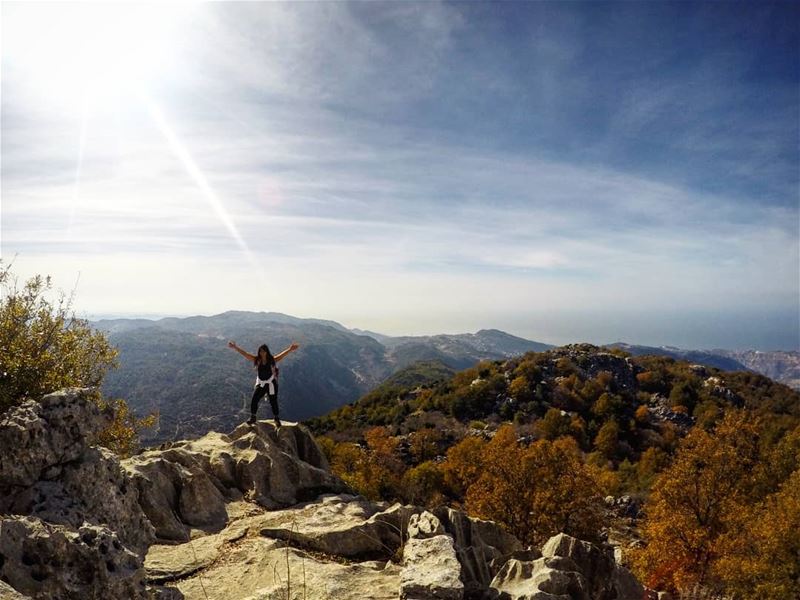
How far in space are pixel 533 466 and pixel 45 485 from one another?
4395cm

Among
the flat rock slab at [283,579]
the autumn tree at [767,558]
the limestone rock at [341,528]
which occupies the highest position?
the flat rock slab at [283,579]

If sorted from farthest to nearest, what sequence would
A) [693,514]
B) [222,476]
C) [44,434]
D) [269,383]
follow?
[693,514] → [269,383] → [222,476] → [44,434]

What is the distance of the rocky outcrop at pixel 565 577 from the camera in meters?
11.9

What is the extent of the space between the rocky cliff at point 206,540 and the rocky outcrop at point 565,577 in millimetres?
45

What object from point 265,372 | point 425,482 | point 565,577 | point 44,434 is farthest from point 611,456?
point 44,434

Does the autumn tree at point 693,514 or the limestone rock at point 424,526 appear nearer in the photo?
the limestone rock at point 424,526

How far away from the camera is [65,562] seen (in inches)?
313

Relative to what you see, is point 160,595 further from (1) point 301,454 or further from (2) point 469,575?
(1) point 301,454

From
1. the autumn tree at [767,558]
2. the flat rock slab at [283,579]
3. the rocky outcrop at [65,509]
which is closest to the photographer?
the rocky outcrop at [65,509]

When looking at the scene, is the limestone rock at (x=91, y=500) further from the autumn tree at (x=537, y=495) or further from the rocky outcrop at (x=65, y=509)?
the autumn tree at (x=537, y=495)

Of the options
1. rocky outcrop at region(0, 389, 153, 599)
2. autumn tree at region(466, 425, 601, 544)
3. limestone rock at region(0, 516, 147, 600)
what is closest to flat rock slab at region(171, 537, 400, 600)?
rocky outcrop at region(0, 389, 153, 599)

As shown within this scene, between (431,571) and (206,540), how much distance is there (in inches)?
337

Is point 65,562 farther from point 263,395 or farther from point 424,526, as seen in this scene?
point 263,395

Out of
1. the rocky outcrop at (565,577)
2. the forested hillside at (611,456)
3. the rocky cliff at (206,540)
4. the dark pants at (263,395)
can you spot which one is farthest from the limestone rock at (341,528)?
the forested hillside at (611,456)
